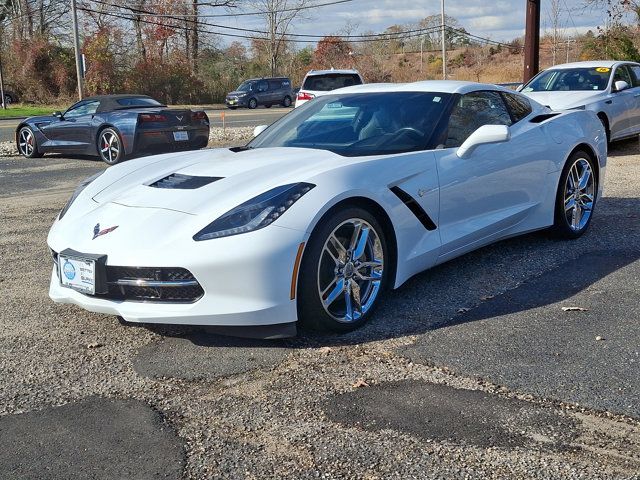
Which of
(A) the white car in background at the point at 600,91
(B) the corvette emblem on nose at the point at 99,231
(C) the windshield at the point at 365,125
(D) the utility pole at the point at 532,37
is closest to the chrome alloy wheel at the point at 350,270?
(C) the windshield at the point at 365,125

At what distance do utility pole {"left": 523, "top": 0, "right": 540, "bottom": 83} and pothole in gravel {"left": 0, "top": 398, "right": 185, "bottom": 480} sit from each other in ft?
51.6

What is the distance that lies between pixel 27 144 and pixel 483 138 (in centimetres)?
1245

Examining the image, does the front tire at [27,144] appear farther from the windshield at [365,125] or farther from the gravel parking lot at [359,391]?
the windshield at [365,125]

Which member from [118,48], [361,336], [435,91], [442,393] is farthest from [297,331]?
[118,48]

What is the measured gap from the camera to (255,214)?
12.8 ft

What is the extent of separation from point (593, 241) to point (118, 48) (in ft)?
142

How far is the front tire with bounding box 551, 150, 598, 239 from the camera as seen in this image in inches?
240

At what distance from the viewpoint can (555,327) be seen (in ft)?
14.0

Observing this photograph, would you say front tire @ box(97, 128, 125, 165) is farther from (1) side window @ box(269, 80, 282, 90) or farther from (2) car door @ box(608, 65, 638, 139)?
(1) side window @ box(269, 80, 282, 90)

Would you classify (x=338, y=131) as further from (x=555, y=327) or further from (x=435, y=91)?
(x=555, y=327)

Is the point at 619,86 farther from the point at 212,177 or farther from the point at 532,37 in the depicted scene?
the point at 212,177

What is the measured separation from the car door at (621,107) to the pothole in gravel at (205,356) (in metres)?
10.1

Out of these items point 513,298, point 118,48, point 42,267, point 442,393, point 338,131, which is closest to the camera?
point 442,393

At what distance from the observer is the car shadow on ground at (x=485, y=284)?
4.24 m
